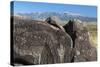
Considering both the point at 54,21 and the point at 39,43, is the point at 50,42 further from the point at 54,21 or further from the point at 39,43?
the point at 54,21

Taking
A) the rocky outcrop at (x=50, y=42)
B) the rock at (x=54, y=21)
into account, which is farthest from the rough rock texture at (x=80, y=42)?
the rock at (x=54, y=21)

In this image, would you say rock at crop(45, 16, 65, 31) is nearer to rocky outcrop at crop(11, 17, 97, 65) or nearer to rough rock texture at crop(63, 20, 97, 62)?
rocky outcrop at crop(11, 17, 97, 65)

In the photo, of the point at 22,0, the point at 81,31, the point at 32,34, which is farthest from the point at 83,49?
the point at 22,0

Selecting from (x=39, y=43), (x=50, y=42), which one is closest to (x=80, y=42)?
(x=50, y=42)

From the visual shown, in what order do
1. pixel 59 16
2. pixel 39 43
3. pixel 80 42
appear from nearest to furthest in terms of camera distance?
1. pixel 39 43
2. pixel 59 16
3. pixel 80 42

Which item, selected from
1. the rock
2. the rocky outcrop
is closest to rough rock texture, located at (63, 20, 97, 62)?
the rocky outcrop

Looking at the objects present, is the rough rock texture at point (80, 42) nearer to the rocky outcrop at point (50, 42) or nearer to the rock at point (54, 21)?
the rocky outcrop at point (50, 42)
